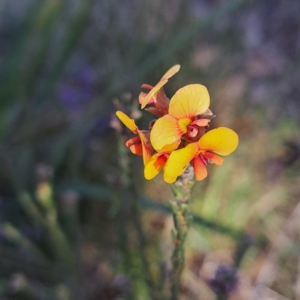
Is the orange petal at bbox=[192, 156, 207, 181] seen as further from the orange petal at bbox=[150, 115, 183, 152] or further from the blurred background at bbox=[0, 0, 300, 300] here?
the blurred background at bbox=[0, 0, 300, 300]

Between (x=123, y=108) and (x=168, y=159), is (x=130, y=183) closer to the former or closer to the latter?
(x=123, y=108)

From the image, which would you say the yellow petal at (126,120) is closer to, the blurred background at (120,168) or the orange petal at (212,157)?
the orange petal at (212,157)

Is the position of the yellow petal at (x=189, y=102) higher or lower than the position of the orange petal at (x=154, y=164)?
higher

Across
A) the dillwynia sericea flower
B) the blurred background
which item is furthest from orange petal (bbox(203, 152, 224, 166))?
the blurred background

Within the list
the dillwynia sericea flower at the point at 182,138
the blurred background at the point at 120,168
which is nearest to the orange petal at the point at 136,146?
the dillwynia sericea flower at the point at 182,138

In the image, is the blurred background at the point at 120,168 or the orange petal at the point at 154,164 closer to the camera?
the orange petal at the point at 154,164

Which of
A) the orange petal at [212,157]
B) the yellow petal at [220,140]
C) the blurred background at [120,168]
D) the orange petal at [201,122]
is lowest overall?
the yellow petal at [220,140]

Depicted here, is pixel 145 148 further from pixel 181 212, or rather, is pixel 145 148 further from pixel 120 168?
pixel 120 168
